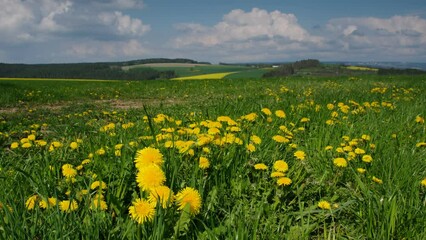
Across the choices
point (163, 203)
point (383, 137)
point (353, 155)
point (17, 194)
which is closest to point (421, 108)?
point (383, 137)

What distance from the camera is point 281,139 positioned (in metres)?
3.45

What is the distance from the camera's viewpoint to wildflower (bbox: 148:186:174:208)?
1825 mm

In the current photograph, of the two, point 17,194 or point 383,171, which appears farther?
point 383,171

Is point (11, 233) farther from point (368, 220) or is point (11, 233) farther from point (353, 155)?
point (353, 155)

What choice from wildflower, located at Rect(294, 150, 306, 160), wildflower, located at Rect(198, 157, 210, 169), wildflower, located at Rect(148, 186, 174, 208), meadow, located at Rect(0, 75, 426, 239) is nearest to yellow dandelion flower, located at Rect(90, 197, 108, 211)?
meadow, located at Rect(0, 75, 426, 239)

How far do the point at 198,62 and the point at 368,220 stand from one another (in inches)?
5179

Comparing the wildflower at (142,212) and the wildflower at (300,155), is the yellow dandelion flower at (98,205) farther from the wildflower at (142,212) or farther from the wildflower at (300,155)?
the wildflower at (300,155)

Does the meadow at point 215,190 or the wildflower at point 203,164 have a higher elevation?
the wildflower at point 203,164

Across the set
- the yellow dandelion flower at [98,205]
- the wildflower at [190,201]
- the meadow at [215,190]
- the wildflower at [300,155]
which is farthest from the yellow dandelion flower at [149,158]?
the wildflower at [300,155]

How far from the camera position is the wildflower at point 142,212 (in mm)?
1784

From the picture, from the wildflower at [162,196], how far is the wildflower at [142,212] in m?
0.05

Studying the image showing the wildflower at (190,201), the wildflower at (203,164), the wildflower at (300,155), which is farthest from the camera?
the wildflower at (300,155)

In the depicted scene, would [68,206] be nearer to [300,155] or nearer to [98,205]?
[98,205]

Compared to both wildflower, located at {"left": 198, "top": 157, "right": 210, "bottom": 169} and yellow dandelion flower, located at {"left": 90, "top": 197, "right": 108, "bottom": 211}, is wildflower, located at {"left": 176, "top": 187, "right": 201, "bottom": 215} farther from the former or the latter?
wildflower, located at {"left": 198, "top": 157, "right": 210, "bottom": 169}
